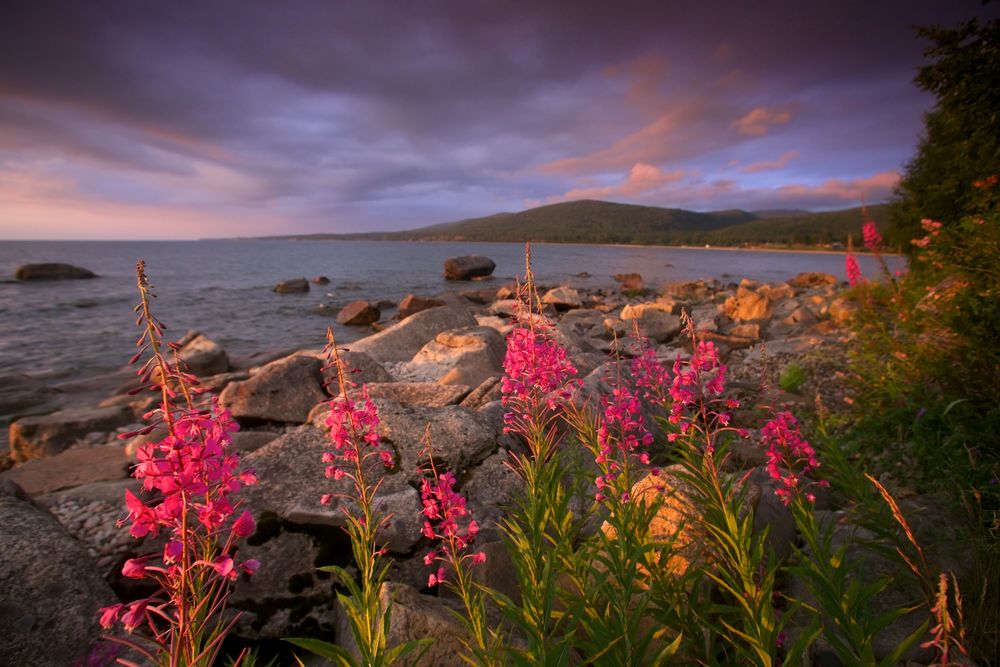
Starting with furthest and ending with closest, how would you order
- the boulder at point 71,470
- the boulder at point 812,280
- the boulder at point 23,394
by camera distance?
the boulder at point 812,280, the boulder at point 23,394, the boulder at point 71,470

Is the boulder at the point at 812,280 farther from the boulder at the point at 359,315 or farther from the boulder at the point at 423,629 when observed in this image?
the boulder at the point at 423,629

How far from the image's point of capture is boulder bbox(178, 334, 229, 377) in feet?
44.7

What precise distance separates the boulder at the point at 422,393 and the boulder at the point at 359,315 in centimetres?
1646

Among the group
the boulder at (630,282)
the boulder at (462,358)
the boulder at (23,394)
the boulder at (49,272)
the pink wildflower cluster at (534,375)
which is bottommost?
the boulder at (23,394)

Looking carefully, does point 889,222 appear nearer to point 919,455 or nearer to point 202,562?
point 919,455

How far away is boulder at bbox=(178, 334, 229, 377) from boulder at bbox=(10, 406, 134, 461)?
12.9ft

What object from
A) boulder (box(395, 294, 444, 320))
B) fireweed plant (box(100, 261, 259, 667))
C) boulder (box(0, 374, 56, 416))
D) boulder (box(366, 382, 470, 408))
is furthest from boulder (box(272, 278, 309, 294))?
fireweed plant (box(100, 261, 259, 667))

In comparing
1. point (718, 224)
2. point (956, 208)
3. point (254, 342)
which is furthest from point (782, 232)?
point (254, 342)

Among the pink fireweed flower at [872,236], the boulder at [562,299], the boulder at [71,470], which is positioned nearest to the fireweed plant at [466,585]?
the boulder at [71,470]

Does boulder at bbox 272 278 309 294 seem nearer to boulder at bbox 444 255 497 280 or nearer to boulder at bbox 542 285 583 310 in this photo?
boulder at bbox 444 255 497 280

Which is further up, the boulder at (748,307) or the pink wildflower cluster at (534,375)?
the pink wildflower cluster at (534,375)

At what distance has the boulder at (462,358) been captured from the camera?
9109 mm

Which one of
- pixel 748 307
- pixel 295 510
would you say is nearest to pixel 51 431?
pixel 295 510

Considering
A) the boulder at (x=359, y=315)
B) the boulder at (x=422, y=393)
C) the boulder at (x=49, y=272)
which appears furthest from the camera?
the boulder at (x=49, y=272)
